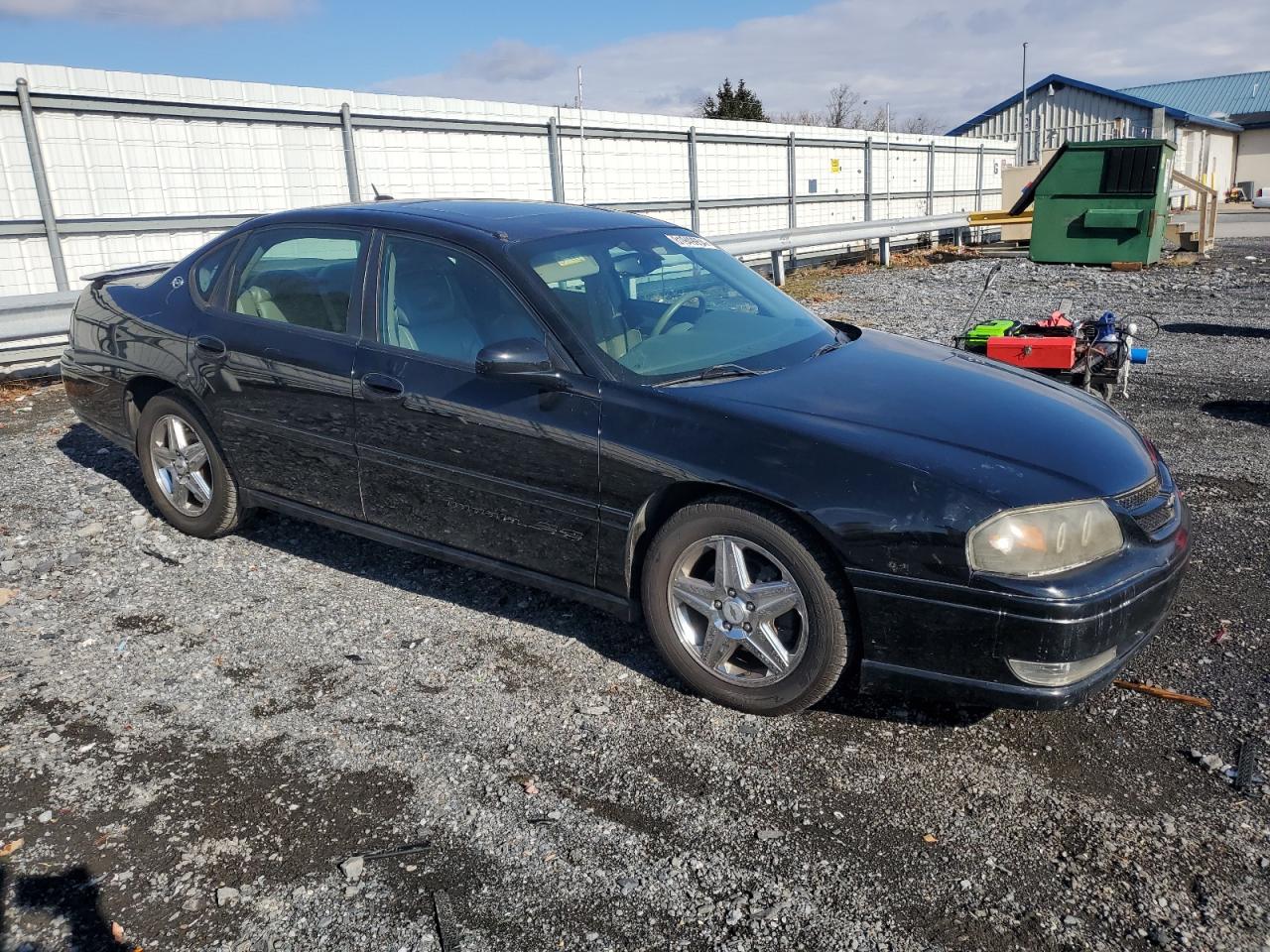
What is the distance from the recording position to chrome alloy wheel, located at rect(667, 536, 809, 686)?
3264mm

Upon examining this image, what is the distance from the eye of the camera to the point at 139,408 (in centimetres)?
525

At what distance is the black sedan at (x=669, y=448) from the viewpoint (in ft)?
9.81

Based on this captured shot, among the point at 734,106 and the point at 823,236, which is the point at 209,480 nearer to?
the point at 823,236

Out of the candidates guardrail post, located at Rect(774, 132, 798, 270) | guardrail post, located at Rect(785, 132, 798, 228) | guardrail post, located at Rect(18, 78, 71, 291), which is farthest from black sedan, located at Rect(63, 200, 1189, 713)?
guardrail post, located at Rect(785, 132, 798, 228)

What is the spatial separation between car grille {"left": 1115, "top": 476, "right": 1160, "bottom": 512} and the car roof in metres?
2.36

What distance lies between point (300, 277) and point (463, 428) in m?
1.35

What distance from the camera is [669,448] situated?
3377mm

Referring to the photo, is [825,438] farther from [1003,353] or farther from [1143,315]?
[1143,315]

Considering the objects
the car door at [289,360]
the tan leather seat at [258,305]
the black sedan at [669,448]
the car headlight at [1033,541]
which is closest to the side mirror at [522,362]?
the black sedan at [669,448]

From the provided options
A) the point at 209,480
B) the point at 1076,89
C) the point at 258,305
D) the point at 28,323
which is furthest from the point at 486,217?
the point at 1076,89

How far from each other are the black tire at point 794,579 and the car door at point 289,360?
1.54 m

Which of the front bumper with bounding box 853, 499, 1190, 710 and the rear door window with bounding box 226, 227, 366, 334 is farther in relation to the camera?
the rear door window with bounding box 226, 227, 366, 334

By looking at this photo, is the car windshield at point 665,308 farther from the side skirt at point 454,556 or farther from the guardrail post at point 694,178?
the guardrail post at point 694,178

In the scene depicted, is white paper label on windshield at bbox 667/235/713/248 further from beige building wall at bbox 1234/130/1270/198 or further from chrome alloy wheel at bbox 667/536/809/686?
beige building wall at bbox 1234/130/1270/198
